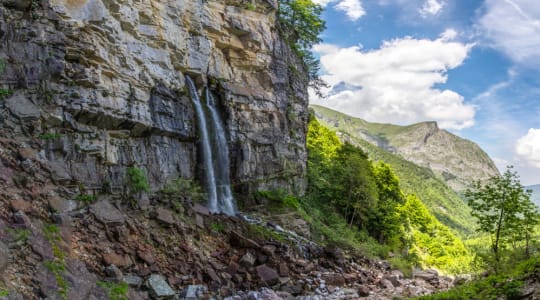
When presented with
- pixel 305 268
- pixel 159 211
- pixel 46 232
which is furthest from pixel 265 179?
pixel 46 232

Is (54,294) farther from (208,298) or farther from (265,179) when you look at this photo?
(265,179)

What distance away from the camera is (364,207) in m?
36.7

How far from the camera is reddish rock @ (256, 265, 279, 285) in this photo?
51.8ft

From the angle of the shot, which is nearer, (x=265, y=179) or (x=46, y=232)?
(x=46, y=232)

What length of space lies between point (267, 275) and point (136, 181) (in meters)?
7.39

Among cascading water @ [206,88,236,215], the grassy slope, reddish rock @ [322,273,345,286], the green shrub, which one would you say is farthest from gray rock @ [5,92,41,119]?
the grassy slope

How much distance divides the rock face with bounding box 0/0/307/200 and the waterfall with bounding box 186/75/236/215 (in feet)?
2.29

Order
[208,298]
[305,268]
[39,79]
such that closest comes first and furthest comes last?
[208,298] → [39,79] → [305,268]

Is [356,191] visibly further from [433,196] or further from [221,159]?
[433,196]

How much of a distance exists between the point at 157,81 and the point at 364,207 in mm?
23473

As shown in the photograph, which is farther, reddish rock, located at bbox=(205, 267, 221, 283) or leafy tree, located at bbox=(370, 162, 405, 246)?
leafy tree, located at bbox=(370, 162, 405, 246)

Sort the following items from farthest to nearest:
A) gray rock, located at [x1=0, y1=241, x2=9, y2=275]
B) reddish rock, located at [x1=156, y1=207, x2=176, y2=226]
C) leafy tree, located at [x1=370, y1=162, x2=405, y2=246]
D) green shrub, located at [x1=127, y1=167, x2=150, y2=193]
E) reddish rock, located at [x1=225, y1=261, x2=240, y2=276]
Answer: leafy tree, located at [x1=370, y1=162, x2=405, y2=246] < green shrub, located at [x1=127, y1=167, x2=150, y2=193] < reddish rock, located at [x1=156, y1=207, x2=176, y2=226] < reddish rock, located at [x1=225, y1=261, x2=240, y2=276] < gray rock, located at [x1=0, y1=241, x2=9, y2=275]

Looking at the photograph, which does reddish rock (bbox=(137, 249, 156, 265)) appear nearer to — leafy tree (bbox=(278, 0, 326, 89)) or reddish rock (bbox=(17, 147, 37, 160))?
reddish rock (bbox=(17, 147, 37, 160))

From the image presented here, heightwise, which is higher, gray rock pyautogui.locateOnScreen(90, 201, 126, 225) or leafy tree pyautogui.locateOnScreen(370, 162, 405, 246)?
gray rock pyautogui.locateOnScreen(90, 201, 126, 225)
